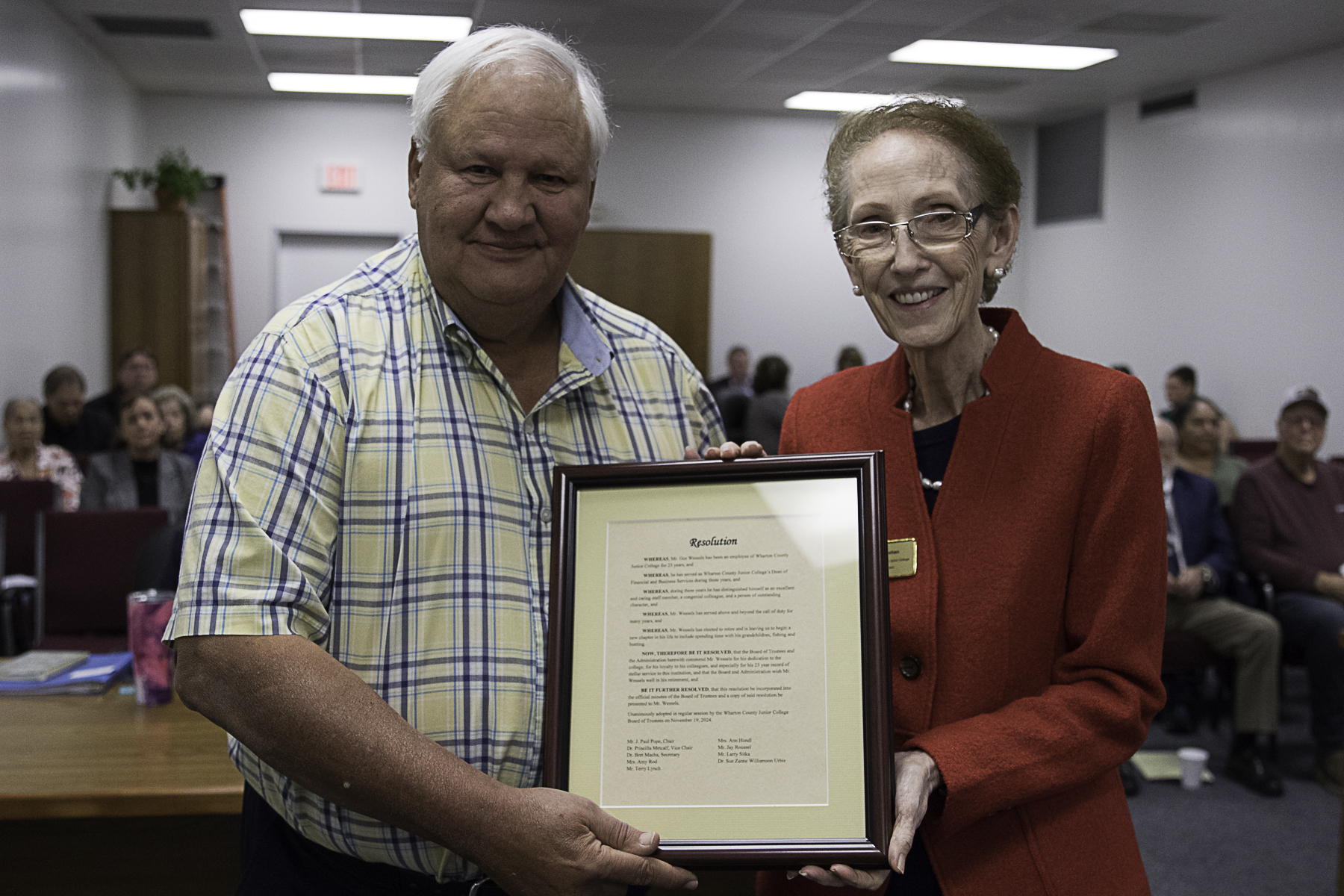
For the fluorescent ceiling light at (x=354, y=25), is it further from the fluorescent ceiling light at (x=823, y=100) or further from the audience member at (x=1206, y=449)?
the audience member at (x=1206, y=449)

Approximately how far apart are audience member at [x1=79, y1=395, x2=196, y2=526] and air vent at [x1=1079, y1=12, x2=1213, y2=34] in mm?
6741

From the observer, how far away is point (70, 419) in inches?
274

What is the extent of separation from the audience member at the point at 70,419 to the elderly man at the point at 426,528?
6.38 meters

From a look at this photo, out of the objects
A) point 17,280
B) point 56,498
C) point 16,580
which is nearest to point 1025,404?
point 16,580

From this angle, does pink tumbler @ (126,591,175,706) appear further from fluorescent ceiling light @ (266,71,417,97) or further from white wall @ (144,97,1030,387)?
white wall @ (144,97,1030,387)

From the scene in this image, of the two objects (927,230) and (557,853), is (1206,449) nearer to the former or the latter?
(927,230)

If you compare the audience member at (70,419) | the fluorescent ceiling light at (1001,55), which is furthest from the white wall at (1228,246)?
the audience member at (70,419)

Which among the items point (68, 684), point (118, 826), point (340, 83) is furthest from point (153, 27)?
point (118, 826)

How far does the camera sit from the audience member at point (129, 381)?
7.50m

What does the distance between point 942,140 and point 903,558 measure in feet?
1.69

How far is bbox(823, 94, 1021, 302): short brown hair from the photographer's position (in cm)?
131

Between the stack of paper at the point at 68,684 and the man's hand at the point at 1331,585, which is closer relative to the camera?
the stack of paper at the point at 68,684

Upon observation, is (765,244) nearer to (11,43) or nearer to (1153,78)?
(1153,78)

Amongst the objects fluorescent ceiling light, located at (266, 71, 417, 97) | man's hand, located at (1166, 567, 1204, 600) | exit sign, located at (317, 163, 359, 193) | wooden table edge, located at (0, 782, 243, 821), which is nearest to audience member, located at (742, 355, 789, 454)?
man's hand, located at (1166, 567, 1204, 600)
